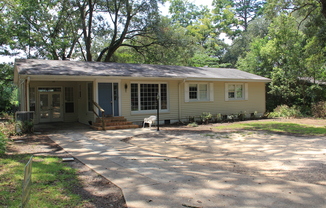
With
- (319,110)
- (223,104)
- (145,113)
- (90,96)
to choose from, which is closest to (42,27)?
(90,96)

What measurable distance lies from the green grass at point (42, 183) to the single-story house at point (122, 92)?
635 centimetres

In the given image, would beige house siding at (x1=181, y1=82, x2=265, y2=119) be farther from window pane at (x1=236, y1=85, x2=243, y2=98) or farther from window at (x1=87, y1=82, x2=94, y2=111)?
window at (x1=87, y1=82, x2=94, y2=111)

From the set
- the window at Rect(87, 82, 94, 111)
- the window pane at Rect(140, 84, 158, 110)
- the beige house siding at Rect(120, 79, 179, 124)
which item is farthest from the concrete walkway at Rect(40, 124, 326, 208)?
the window pane at Rect(140, 84, 158, 110)

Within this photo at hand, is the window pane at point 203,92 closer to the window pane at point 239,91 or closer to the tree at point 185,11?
the window pane at point 239,91

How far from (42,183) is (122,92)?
377 inches

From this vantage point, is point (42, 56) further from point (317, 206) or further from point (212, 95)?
point (317, 206)

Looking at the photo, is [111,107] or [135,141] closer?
[135,141]

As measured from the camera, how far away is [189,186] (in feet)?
14.6

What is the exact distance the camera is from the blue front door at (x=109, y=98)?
43.8 feet

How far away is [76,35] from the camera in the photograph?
83.4 feet

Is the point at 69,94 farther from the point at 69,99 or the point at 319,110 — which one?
the point at 319,110

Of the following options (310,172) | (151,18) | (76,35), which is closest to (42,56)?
(76,35)

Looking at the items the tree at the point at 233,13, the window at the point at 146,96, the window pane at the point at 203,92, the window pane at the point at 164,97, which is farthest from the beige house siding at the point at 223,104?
the tree at the point at 233,13

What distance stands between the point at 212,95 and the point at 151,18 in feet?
37.3
